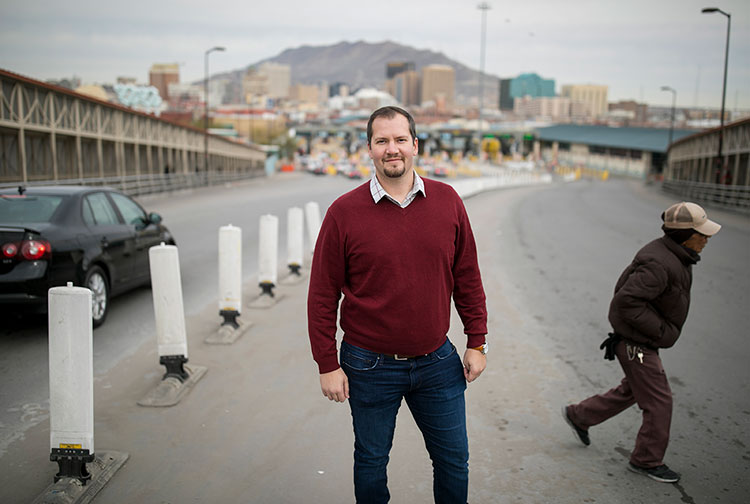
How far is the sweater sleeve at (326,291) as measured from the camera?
2963 mm

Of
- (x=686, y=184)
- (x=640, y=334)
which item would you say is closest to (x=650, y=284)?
(x=640, y=334)

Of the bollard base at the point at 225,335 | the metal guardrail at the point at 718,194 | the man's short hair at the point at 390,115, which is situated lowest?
the metal guardrail at the point at 718,194

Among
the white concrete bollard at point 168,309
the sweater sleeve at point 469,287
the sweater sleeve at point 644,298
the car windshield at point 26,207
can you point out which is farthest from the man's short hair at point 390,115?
the car windshield at point 26,207

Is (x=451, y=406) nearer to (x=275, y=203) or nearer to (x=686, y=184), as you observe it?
(x=275, y=203)

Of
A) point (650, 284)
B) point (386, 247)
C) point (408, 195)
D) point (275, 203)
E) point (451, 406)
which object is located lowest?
point (275, 203)

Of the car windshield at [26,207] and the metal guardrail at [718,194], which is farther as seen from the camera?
the metal guardrail at [718,194]

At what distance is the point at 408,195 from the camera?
2959 mm

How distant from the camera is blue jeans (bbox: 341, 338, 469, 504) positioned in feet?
9.82

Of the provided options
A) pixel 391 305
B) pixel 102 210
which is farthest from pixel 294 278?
pixel 391 305

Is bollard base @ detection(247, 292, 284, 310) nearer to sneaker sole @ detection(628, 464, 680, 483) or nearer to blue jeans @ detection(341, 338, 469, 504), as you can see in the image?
sneaker sole @ detection(628, 464, 680, 483)

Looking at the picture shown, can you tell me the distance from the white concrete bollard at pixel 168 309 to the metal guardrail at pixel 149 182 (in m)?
16.3

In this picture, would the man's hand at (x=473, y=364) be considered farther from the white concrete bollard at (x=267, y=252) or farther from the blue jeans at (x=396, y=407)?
the white concrete bollard at (x=267, y=252)

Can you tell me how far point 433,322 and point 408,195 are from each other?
585 millimetres

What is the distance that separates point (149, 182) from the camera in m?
32.1
